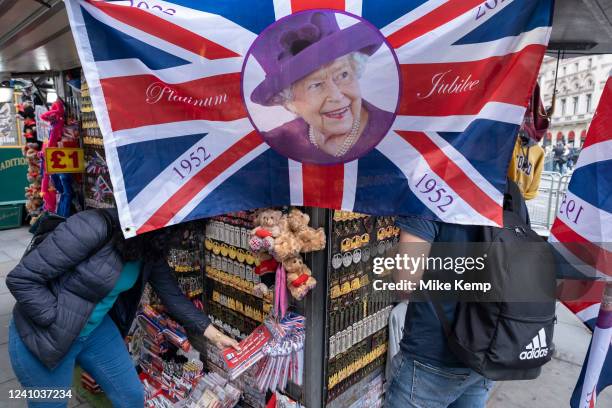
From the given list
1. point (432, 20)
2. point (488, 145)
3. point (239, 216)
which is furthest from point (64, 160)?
point (488, 145)

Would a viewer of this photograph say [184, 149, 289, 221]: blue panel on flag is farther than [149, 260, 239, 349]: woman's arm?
No

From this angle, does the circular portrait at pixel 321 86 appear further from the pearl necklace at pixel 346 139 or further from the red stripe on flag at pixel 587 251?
the red stripe on flag at pixel 587 251

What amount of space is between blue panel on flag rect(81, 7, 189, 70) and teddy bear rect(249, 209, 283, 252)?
3.08 feet

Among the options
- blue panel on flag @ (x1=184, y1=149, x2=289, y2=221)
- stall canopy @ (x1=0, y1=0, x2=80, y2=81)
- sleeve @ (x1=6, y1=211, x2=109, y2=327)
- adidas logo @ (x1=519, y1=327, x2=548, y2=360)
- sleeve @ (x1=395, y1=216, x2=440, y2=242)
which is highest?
stall canopy @ (x1=0, y1=0, x2=80, y2=81)

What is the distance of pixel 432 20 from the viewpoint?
1.57 metres

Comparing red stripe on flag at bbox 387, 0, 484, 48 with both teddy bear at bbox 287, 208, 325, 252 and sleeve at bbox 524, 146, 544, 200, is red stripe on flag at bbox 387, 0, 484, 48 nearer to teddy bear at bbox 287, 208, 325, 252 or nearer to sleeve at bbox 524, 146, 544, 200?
teddy bear at bbox 287, 208, 325, 252

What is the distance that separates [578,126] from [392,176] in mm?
53481

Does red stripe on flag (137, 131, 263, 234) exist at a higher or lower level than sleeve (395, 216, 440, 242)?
higher

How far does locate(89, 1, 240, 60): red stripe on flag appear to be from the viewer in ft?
5.39

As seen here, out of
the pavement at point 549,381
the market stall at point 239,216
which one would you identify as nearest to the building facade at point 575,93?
the pavement at point 549,381

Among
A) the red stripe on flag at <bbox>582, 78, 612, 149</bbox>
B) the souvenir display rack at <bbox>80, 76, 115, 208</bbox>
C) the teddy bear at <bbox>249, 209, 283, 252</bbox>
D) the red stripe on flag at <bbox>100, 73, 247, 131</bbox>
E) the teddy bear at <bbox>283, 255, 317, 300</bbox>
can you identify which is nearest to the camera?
the red stripe on flag at <bbox>100, 73, 247, 131</bbox>

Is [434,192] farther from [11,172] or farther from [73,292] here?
[11,172]

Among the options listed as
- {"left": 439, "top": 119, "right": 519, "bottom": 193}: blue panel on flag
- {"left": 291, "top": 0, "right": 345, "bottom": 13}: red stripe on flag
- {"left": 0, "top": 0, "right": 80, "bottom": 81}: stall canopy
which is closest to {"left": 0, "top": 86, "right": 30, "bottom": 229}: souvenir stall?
{"left": 0, "top": 0, "right": 80, "bottom": 81}: stall canopy

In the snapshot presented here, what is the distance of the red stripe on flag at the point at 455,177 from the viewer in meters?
1.65
